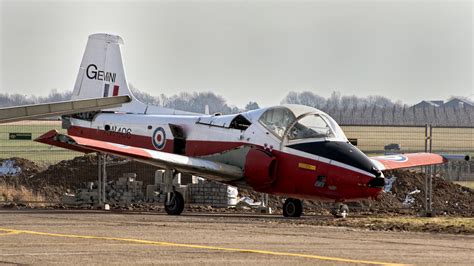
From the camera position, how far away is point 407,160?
30125 millimetres

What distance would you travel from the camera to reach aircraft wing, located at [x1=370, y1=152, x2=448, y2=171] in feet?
95.6

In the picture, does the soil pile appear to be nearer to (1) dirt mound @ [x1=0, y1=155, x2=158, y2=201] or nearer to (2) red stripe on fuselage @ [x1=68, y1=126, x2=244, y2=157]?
(1) dirt mound @ [x1=0, y1=155, x2=158, y2=201]

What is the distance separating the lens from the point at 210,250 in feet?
52.5

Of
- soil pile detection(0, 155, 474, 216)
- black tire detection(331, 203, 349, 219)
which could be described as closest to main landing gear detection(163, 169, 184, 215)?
black tire detection(331, 203, 349, 219)

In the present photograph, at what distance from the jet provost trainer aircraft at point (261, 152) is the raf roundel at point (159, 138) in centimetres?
3

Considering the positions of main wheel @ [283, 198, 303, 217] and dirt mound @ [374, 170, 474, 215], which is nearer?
main wheel @ [283, 198, 303, 217]

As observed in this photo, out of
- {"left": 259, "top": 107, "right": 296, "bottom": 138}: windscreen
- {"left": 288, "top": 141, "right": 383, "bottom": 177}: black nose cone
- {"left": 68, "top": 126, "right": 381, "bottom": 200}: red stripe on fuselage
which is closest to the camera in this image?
{"left": 68, "top": 126, "right": 381, "bottom": 200}: red stripe on fuselage

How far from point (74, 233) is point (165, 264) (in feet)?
17.0

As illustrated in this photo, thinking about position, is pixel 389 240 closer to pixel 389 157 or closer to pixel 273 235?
pixel 273 235

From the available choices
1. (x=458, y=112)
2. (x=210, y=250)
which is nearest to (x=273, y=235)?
(x=210, y=250)

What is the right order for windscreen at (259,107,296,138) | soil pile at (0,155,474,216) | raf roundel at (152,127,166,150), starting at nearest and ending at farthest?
windscreen at (259,107,296,138) < raf roundel at (152,127,166,150) < soil pile at (0,155,474,216)

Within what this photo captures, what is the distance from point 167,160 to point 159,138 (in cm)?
333

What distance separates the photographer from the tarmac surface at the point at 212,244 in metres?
14.8

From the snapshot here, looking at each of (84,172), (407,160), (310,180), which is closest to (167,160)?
(310,180)
